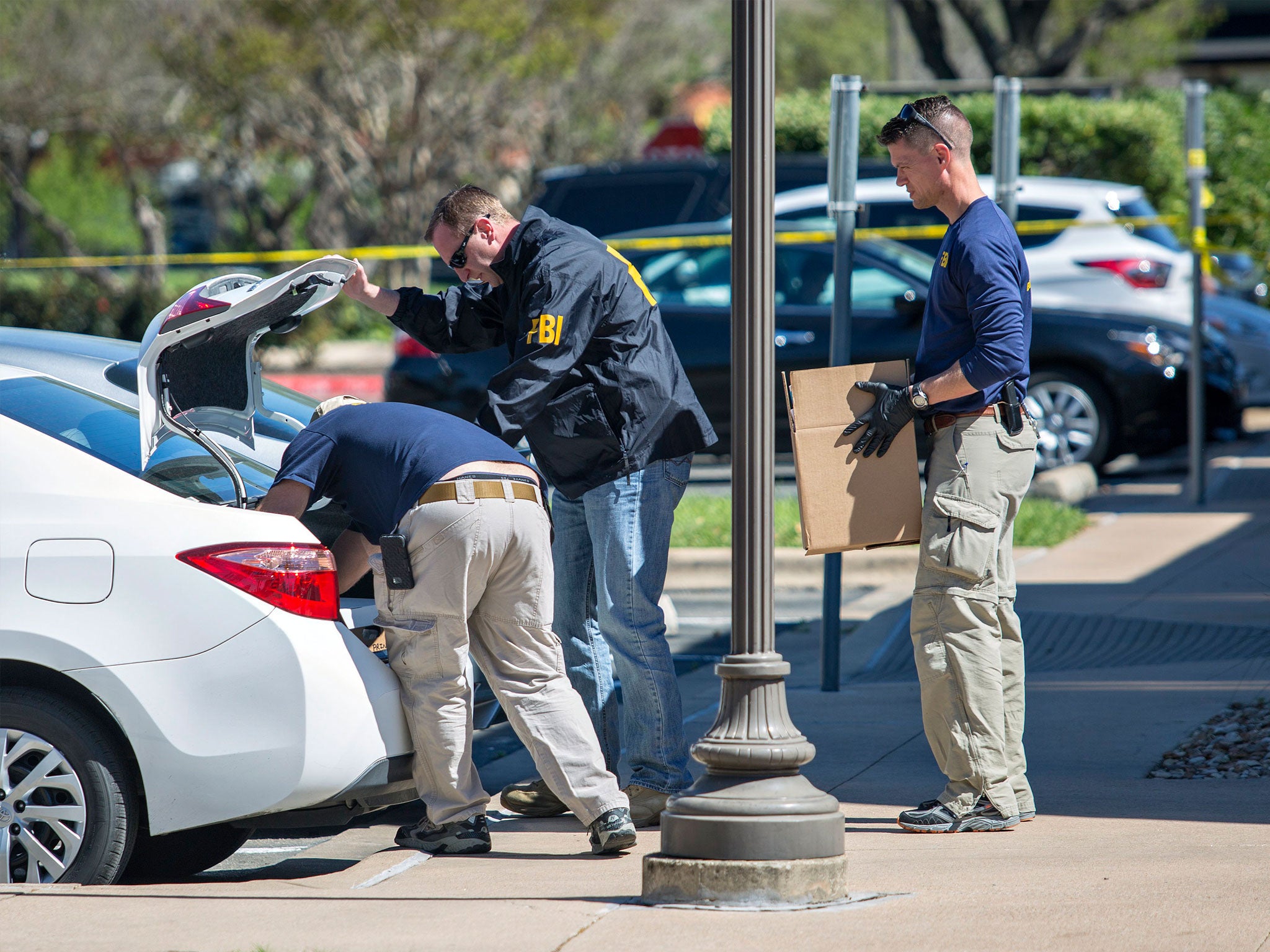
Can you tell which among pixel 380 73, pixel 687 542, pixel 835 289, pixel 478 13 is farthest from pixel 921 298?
pixel 380 73

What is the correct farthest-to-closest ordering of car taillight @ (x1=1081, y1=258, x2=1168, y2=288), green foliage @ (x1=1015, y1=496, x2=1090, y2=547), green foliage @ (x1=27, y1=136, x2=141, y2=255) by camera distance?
green foliage @ (x1=27, y1=136, x2=141, y2=255) < car taillight @ (x1=1081, y1=258, x2=1168, y2=288) < green foliage @ (x1=1015, y1=496, x2=1090, y2=547)

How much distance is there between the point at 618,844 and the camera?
4.79 m

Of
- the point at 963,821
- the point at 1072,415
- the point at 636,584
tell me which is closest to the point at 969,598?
the point at 963,821

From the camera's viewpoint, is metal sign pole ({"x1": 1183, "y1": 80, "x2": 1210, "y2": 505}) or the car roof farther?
the car roof

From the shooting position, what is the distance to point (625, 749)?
5.29 metres

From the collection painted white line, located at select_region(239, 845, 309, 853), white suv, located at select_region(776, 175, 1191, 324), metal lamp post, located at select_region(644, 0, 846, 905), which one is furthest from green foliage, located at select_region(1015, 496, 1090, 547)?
metal lamp post, located at select_region(644, 0, 846, 905)

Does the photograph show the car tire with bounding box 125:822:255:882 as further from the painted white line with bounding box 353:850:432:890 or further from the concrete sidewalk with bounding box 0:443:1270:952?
the painted white line with bounding box 353:850:432:890

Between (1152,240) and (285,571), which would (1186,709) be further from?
(1152,240)

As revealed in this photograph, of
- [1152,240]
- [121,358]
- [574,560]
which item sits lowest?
[574,560]

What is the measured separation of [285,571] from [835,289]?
3370 millimetres

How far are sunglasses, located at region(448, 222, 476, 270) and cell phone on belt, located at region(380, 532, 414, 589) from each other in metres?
0.99

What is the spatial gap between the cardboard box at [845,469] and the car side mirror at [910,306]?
6.53 m

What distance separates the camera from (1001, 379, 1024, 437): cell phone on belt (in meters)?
4.89

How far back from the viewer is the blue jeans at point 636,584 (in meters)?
5.11
